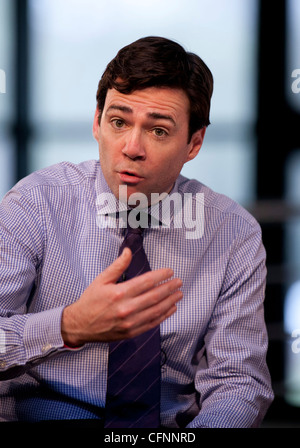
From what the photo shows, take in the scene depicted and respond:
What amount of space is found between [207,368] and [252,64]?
240 centimetres

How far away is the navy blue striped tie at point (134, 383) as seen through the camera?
1.48 meters

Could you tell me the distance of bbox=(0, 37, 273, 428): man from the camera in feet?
5.11

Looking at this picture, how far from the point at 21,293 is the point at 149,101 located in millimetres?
570

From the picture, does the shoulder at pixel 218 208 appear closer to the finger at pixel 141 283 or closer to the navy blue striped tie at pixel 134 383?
the navy blue striped tie at pixel 134 383

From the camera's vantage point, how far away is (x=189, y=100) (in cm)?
174

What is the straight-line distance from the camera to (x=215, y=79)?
3.65 meters

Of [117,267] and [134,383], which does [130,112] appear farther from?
[134,383]

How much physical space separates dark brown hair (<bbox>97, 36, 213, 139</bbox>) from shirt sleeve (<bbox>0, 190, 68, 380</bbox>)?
1.27ft

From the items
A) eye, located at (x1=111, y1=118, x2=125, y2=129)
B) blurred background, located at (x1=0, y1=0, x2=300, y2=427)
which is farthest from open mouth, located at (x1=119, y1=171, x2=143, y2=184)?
blurred background, located at (x1=0, y1=0, x2=300, y2=427)

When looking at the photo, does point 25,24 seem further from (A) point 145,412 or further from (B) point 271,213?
(A) point 145,412

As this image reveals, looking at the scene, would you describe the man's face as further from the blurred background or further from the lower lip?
the blurred background

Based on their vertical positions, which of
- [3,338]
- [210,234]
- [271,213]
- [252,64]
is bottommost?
[271,213]
